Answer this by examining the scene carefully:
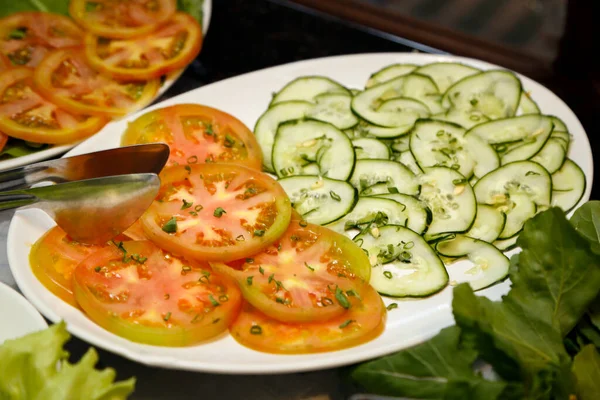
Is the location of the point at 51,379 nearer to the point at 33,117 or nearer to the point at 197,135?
the point at 197,135

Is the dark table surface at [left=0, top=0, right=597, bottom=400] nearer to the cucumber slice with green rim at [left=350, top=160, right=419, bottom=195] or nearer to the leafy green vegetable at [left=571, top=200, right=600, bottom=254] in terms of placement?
the cucumber slice with green rim at [left=350, top=160, right=419, bottom=195]

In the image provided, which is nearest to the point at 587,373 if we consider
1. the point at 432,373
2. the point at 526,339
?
the point at 526,339

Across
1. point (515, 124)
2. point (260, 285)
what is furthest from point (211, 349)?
point (515, 124)

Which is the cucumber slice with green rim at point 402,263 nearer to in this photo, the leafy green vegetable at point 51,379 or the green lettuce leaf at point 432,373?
the green lettuce leaf at point 432,373

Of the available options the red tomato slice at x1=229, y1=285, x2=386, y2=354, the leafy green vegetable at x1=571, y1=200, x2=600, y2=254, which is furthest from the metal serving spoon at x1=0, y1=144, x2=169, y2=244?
the leafy green vegetable at x1=571, y1=200, x2=600, y2=254

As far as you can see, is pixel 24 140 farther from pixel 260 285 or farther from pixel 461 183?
pixel 461 183

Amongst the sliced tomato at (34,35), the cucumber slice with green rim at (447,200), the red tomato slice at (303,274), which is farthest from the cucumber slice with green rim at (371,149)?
the sliced tomato at (34,35)

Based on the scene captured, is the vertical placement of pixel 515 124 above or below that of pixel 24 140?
above
